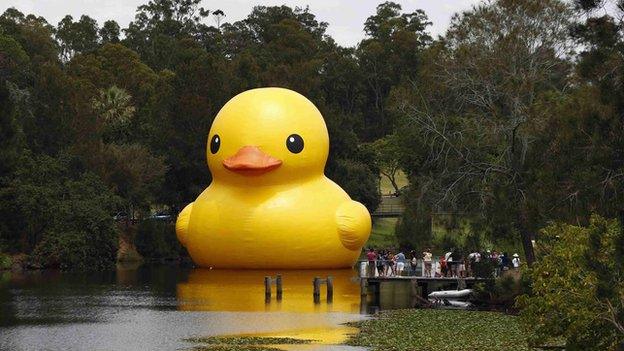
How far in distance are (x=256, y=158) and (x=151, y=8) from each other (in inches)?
2595

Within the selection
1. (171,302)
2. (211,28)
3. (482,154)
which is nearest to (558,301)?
(171,302)

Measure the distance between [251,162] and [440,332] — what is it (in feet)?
59.6

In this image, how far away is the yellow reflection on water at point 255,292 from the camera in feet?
114

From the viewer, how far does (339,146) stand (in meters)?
67.8

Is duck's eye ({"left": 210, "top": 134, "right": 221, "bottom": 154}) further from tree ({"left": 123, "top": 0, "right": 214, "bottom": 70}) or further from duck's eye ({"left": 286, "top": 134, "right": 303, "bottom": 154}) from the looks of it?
tree ({"left": 123, "top": 0, "right": 214, "bottom": 70})

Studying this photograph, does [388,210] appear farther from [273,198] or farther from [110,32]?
[110,32]

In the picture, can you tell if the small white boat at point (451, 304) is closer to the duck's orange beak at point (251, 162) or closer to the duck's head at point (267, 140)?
the duck's orange beak at point (251, 162)

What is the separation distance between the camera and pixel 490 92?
130 feet

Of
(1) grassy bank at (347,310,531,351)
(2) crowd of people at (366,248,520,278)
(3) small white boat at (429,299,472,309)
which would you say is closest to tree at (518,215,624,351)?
(1) grassy bank at (347,310,531,351)

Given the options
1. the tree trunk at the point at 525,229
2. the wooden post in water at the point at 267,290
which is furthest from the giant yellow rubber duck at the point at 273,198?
the tree trunk at the point at 525,229

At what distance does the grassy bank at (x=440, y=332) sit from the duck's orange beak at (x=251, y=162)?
12.9m

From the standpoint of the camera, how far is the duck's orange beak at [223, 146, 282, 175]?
46.1 metres

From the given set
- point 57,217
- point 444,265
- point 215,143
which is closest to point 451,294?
point 444,265

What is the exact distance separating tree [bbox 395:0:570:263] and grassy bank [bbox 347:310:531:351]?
17.7 feet
